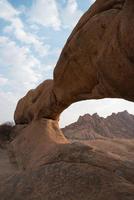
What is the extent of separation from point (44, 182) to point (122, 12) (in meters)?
4.08

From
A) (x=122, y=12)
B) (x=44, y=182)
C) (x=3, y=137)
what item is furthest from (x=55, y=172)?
(x=3, y=137)

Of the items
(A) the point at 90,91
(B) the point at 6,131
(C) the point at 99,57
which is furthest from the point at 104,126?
(C) the point at 99,57

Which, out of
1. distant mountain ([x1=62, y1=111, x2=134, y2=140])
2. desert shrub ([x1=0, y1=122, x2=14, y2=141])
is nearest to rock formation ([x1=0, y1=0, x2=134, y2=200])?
desert shrub ([x1=0, y1=122, x2=14, y2=141])

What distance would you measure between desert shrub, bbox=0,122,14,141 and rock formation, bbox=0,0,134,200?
16.0 feet

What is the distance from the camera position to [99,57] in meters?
7.36

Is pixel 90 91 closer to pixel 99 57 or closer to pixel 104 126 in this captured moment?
pixel 99 57

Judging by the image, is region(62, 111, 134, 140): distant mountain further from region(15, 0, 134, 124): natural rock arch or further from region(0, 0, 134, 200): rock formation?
region(0, 0, 134, 200): rock formation

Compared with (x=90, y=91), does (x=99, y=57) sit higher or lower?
higher

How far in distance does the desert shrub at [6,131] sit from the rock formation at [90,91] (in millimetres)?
4865

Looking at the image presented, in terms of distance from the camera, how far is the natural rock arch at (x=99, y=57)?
661 centimetres

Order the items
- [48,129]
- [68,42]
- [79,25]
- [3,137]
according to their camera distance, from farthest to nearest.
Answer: [3,137] < [48,129] < [68,42] < [79,25]

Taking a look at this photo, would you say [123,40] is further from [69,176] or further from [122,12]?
[69,176]

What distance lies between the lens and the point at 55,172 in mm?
8273

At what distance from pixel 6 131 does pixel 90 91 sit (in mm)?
7379
